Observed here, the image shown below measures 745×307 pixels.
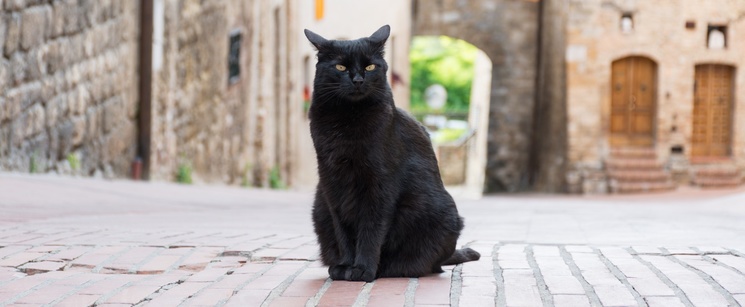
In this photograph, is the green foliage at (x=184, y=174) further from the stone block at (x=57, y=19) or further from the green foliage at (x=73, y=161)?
the stone block at (x=57, y=19)

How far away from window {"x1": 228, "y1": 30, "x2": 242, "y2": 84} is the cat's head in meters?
9.83

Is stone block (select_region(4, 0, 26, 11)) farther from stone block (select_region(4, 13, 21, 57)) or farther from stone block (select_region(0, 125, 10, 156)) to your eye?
stone block (select_region(0, 125, 10, 156))

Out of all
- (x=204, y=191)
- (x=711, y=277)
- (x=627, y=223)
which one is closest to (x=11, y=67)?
(x=204, y=191)

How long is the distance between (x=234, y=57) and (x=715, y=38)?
1006 centimetres

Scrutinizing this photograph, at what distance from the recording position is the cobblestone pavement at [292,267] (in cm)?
311

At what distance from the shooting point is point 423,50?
44.5m

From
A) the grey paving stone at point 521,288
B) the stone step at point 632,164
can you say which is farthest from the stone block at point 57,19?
the stone step at point 632,164

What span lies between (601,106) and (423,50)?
2567 cm

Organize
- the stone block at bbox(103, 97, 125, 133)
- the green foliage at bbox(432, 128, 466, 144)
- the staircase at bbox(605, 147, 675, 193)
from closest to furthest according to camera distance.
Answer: the stone block at bbox(103, 97, 125, 133) → the staircase at bbox(605, 147, 675, 193) → the green foliage at bbox(432, 128, 466, 144)

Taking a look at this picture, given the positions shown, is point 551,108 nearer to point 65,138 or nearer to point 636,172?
point 636,172

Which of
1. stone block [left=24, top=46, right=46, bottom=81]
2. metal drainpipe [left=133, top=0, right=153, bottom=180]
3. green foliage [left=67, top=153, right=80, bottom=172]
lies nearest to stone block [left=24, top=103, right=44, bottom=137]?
stone block [left=24, top=46, right=46, bottom=81]

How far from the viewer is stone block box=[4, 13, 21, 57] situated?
755 centimetres

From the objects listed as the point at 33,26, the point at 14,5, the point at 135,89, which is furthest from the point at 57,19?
the point at 135,89

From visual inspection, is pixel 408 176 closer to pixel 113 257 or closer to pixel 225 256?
pixel 225 256
